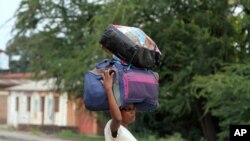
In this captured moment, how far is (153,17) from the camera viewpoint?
20.8 metres

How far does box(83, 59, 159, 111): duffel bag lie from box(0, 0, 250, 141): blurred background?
10191mm

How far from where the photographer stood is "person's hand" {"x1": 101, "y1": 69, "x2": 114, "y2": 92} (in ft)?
12.4

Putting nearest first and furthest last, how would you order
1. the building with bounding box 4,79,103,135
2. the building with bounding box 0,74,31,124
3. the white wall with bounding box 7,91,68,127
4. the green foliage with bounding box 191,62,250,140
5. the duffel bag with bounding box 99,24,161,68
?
the duffel bag with bounding box 99,24,161,68
the green foliage with bounding box 191,62,250,140
the building with bounding box 4,79,103,135
the white wall with bounding box 7,91,68,127
the building with bounding box 0,74,31,124

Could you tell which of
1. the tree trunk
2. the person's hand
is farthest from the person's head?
the tree trunk

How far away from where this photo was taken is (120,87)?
384 cm

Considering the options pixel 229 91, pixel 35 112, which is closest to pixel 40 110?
pixel 35 112

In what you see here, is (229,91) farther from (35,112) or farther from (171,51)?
(35,112)

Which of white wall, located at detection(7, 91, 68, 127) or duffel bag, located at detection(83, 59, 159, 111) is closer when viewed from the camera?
duffel bag, located at detection(83, 59, 159, 111)

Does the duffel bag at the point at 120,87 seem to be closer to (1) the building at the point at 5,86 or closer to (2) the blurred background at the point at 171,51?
(2) the blurred background at the point at 171,51

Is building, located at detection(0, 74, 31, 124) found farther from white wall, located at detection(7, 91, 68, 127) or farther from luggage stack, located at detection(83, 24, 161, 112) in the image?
luggage stack, located at detection(83, 24, 161, 112)

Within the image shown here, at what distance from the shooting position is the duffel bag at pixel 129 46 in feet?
12.9

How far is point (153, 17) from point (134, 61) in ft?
55.8

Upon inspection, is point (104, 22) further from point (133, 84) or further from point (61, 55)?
point (133, 84)

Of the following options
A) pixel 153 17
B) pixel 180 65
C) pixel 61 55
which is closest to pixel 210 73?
pixel 180 65
